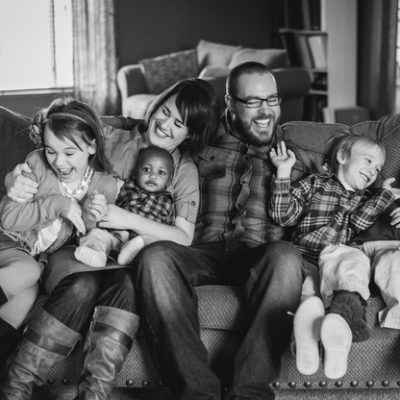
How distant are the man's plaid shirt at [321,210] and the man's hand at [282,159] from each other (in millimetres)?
28

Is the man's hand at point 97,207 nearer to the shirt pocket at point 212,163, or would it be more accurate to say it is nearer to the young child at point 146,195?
the young child at point 146,195

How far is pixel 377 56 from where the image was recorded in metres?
6.40

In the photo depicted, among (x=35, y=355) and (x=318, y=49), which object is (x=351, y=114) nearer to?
A: (x=318, y=49)

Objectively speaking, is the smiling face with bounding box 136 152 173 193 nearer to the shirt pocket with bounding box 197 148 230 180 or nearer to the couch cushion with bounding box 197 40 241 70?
the shirt pocket with bounding box 197 148 230 180

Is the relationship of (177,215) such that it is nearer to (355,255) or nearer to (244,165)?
(244,165)

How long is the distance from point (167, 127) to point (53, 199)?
1.51ft

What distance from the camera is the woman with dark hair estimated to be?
225 cm

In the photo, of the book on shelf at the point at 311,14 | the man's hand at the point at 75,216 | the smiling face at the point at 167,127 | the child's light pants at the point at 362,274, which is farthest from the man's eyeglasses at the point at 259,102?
the book on shelf at the point at 311,14

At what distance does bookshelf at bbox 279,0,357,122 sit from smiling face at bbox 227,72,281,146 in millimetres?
4084

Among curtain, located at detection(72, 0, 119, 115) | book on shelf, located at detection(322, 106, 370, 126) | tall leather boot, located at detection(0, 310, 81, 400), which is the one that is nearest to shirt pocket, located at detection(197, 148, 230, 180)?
tall leather boot, located at detection(0, 310, 81, 400)

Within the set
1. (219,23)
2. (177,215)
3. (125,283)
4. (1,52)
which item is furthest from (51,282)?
(219,23)

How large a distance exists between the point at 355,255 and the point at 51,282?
2.98ft

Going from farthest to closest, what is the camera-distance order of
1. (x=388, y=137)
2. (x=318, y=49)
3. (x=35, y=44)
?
(x=35, y=44) → (x=318, y=49) → (x=388, y=137)

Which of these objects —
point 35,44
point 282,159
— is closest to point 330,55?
point 35,44
